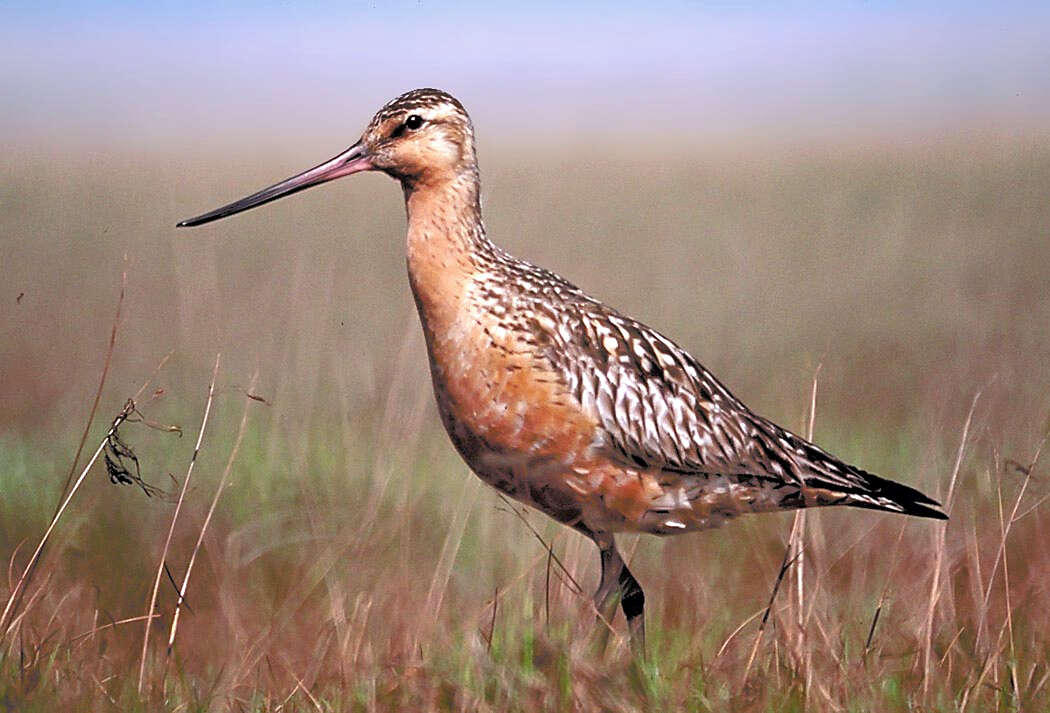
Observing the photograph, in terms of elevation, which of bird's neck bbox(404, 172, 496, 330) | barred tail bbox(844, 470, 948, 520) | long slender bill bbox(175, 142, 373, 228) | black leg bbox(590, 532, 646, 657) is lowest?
black leg bbox(590, 532, 646, 657)

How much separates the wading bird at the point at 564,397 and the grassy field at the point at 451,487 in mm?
264

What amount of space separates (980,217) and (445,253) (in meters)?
9.23

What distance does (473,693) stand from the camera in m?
3.47

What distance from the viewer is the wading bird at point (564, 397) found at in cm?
425

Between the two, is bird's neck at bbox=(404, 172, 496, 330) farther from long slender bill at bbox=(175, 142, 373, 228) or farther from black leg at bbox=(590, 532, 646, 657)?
black leg at bbox=(590, 532, 646, 657)

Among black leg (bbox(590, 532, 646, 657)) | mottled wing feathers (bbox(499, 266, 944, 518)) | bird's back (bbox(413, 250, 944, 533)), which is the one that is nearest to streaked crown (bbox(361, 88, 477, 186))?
bird's back (bbox(413, 250, 944, 533))

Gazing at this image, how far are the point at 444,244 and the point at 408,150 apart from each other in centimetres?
35

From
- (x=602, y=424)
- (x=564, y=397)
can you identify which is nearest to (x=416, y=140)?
(x=564, y=397)

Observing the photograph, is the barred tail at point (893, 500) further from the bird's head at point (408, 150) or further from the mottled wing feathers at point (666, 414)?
the bird's head at point (408, 150)

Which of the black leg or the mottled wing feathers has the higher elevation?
the mottled wing feathers

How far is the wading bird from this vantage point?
425 cm

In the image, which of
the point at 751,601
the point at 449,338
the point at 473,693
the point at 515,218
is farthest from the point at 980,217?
the point at 473,693

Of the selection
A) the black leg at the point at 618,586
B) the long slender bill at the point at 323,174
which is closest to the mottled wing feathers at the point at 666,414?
the black leg at the point at 618,586

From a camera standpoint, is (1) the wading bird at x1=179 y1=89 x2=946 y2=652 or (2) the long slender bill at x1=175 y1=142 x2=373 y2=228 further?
(2) the long slender bill at x1=175 y1=142 x2=373 y2=228
